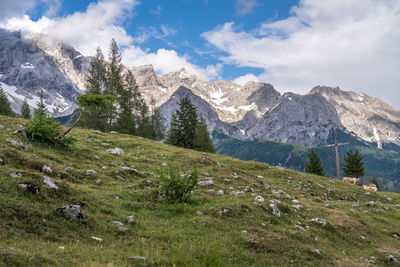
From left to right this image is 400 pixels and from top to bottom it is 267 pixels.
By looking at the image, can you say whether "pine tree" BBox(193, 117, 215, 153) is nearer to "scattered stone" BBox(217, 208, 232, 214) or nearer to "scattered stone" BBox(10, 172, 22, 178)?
"scattered stone" BBox(217, 208, 232, 214)

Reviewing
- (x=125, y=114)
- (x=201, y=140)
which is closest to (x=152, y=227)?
(x=125, y=114)

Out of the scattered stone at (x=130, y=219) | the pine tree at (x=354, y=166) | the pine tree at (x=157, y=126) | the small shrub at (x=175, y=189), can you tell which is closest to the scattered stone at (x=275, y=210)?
the small shrub at (x=175, y=189)

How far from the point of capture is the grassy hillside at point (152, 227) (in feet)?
23.4

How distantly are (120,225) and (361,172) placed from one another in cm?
7612

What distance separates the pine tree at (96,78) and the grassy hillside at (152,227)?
37.2 m

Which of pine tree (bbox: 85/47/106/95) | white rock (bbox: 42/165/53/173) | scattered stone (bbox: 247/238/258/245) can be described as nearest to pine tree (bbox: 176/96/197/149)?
pine tree (bbox: 85/47/106/95)

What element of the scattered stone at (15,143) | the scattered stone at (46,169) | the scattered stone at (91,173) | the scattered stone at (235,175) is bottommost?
the scattered stone at (235,175)

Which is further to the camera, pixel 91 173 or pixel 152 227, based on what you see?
pixel 91 173

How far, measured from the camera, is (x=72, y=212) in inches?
341

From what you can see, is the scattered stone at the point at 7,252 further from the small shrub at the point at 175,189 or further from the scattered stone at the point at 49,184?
the small shrub at the point at 175,189

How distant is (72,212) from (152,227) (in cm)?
291

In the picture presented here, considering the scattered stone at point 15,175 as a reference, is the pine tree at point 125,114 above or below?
above

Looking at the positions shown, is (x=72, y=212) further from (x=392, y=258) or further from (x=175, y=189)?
(x=392, y=258)

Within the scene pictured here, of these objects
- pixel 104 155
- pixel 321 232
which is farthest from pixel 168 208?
pixel 104 155
